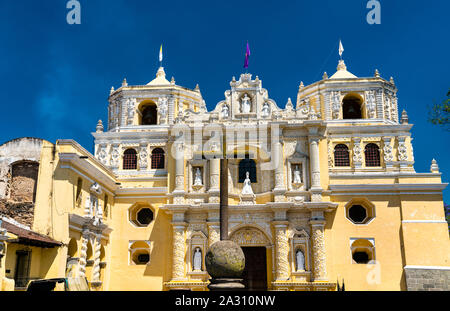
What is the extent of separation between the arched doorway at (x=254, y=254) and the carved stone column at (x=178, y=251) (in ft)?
9.21

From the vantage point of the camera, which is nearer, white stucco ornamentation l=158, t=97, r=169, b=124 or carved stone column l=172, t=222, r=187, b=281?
carved stone column l=172, t=222, r=187, b=281

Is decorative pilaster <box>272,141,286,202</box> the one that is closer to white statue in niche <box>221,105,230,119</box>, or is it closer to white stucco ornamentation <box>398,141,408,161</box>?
white statue in niche <box>221,105,230,119</box>

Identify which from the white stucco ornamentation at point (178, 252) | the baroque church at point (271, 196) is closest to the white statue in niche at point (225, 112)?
the baroque church at point (271, 196)

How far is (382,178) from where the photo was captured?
87.7 ft

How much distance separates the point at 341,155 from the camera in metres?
28.7

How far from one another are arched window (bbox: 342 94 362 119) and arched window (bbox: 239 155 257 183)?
724 cm

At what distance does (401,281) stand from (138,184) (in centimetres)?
1587

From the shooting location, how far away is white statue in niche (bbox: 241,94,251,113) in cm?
2867

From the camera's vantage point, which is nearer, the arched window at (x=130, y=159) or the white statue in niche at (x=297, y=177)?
the white statue in niche at (x=297, y=177)

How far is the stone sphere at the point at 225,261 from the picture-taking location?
1446 centimetres

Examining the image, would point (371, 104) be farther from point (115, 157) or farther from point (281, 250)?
point (115, 157)

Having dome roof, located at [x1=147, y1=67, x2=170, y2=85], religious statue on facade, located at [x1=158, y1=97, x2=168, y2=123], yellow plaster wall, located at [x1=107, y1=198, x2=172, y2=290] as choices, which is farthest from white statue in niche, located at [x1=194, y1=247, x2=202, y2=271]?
dome roof, located at [x1=147, y1=67, x2=170, y2=85]

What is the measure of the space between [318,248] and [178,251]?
772 centimetres

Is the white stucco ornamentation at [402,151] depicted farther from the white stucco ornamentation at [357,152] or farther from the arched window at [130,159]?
the arched window at [130,159]
